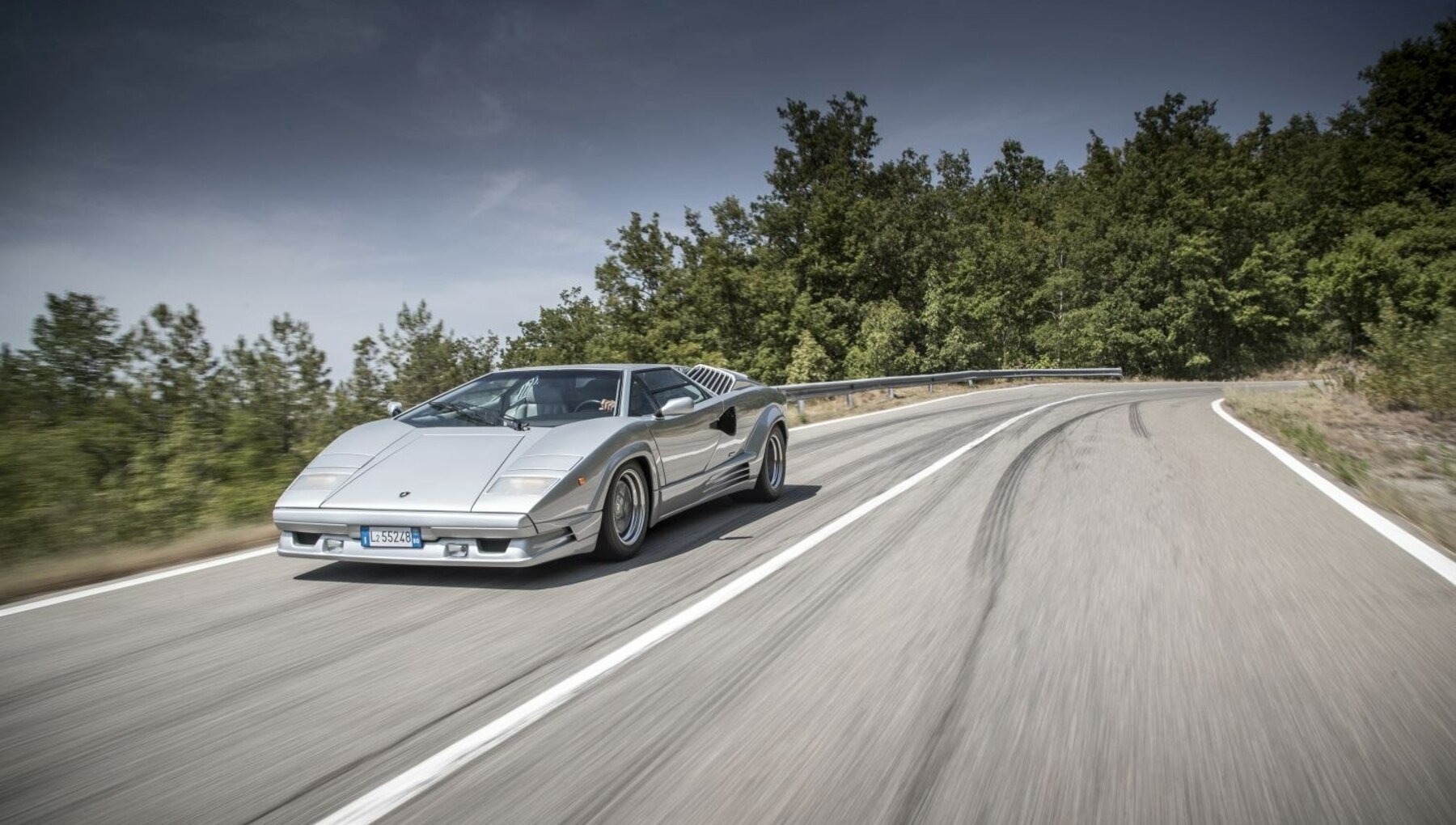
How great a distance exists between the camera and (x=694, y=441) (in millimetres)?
6594

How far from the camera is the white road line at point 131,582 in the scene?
4840 mm

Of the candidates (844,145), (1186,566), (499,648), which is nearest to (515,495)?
(499,648)

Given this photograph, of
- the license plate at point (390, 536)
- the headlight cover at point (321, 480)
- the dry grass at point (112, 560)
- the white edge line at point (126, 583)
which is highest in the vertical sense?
the headlight cover at point (321, 480)

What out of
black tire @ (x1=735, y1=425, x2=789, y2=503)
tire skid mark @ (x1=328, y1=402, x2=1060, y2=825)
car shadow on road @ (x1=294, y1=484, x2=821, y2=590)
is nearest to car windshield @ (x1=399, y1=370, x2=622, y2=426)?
car shadow on road @ (x1=294, y1=484, x2=821, y2=590)

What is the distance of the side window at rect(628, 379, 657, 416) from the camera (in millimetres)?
A: 6074

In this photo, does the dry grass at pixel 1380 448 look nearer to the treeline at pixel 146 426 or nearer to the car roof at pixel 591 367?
the car roof at pixel 591 367

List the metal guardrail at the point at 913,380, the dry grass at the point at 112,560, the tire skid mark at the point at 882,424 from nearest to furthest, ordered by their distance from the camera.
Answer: the dry grass at the point at 112,560, the tire skid mark at the point at 882,424, the metal guardrail at the point at 913,380

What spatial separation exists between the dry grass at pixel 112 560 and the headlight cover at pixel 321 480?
1470 millimetres

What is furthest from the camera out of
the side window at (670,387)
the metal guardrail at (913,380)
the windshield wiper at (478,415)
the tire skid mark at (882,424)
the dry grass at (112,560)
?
the metal guardrail at (913,380)

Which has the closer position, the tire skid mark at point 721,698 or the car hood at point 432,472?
the tire skid mark at point 721,698

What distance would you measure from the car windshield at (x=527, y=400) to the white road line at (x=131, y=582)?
58.1 inches

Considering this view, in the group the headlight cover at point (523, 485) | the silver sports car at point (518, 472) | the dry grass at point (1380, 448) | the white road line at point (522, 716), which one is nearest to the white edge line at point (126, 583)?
the silver sports car at point (518, 472)

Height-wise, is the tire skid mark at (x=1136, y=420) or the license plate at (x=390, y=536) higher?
the license plate at (x=390, y=536)

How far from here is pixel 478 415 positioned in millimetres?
5926
